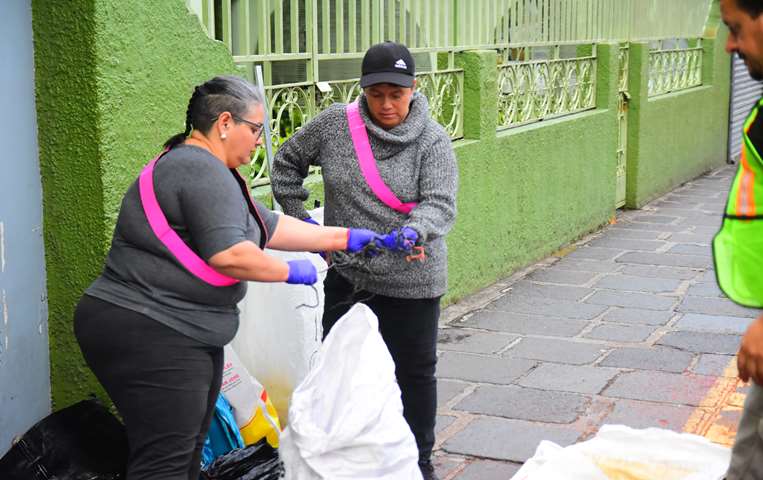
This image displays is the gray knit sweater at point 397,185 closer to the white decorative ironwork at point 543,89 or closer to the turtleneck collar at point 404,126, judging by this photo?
the turtleneck collar at point 404,126

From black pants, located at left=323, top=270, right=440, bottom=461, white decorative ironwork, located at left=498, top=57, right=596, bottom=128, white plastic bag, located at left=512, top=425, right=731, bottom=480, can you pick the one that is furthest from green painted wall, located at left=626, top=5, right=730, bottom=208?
black pants, located at left=323, top=270, right=440, bottom=461

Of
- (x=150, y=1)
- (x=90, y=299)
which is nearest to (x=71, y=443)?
(x=90, y=299)

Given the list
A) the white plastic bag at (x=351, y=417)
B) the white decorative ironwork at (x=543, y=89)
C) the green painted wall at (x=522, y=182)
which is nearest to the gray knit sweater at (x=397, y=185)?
the white plastic bag at (x=351, y=417)

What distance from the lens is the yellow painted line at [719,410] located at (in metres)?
5.07

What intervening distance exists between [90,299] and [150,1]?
5.41ft

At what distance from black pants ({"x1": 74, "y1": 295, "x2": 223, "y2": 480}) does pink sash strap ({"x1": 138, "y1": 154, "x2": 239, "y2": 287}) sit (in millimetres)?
190

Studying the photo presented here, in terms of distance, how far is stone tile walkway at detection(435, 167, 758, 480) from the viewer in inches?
203

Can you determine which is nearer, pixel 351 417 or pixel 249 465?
pixel 351 417

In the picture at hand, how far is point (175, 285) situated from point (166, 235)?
150mm

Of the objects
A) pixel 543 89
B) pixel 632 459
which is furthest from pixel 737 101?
pixel 632 459

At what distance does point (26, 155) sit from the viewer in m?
4.34

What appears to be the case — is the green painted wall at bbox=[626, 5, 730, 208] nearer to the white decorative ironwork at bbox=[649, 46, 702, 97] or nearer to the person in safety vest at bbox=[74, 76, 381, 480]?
the white decorative ironwork at bbox=[649, 46, 702, 97]

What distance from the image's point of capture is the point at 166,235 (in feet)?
10.7

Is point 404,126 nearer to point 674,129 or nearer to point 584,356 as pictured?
point 584,356
